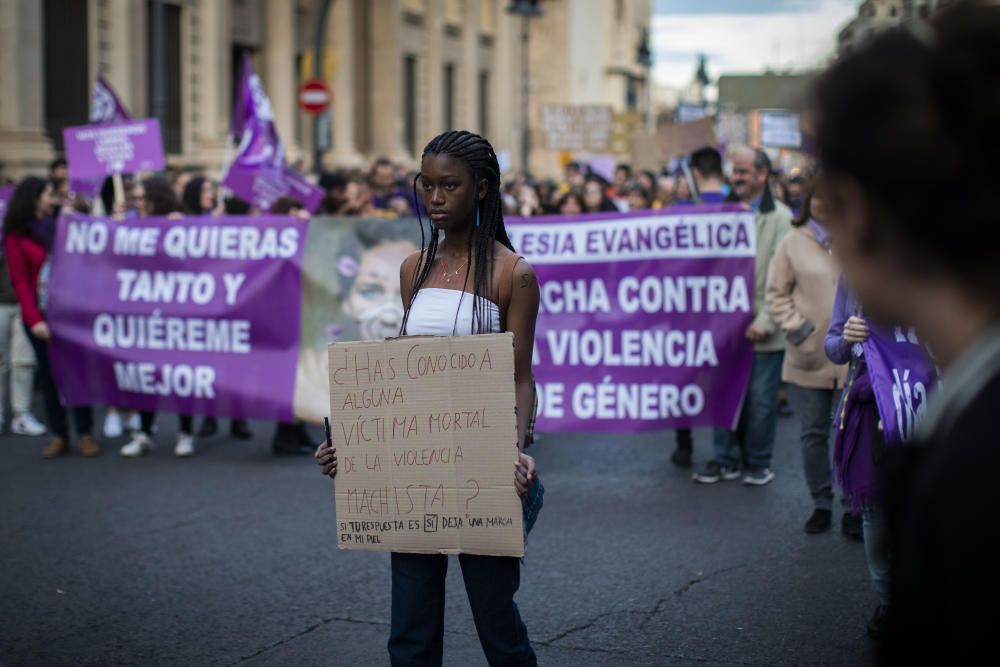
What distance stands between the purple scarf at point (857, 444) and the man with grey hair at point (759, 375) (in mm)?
3047

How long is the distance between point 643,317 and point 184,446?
3474mm

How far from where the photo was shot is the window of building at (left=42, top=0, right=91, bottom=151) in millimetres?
21266

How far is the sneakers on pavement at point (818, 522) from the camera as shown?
23.7ft

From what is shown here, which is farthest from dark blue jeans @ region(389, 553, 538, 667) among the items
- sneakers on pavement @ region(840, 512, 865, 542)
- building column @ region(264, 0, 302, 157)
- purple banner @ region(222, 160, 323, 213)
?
building column @ region(264, 0, 302, 157)

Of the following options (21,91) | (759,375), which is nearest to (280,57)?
(21,91)

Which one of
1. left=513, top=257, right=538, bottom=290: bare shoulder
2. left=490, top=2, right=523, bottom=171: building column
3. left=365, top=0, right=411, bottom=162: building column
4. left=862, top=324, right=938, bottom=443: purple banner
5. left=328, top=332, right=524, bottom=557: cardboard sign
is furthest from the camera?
left=490, top=2, right=523, bottom=171: building column

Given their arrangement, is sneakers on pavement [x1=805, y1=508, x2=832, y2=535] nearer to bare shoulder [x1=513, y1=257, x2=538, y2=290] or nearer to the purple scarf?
the purple scarf

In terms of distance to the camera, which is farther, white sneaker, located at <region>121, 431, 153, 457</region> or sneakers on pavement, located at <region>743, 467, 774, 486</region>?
white sneaker, located at <region>121, 431, 153, 457</region>

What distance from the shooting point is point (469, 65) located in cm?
4422

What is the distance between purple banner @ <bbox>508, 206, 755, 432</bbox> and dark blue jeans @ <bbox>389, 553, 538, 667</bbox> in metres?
5.28

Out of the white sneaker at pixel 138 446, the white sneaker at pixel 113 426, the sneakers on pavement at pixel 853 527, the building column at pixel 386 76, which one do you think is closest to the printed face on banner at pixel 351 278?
the white sneaker at pixel 138 446

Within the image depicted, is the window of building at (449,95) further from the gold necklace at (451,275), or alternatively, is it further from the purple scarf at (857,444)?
the gold necklace at (451,275)

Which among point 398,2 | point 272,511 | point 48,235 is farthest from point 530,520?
point 398,2

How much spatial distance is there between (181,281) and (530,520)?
271 inches
